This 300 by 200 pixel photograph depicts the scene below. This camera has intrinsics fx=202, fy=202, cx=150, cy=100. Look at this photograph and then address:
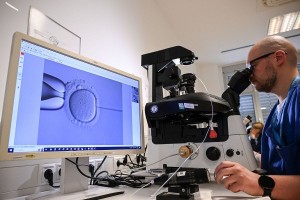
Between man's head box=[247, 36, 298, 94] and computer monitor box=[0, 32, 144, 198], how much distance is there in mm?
774

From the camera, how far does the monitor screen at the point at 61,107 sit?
54 centimetres

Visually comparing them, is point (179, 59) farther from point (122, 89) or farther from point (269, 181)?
point (269, 181)

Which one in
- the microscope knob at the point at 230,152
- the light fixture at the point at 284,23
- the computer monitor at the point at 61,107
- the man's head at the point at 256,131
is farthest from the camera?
the man's head at the point at 256,131

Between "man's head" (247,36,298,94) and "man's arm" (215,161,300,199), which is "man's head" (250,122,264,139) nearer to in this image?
"man's head" (247,36,298,94)

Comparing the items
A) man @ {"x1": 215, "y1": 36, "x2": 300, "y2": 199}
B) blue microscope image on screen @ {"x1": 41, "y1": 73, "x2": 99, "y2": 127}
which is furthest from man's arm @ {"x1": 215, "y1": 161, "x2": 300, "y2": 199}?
blue microscope image on screen @ {"x1": 41, "y1": 73, "x2": 99, "y2": 127}

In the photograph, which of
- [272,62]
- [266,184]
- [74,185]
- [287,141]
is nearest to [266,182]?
[266,184]

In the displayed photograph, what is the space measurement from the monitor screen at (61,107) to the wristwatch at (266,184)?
494 millimetres

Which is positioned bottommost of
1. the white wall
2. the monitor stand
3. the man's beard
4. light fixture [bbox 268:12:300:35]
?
the monitor stand

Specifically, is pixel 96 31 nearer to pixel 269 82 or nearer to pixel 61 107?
pixel 61 107

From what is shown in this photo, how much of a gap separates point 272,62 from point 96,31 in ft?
3.57

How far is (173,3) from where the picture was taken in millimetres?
2465

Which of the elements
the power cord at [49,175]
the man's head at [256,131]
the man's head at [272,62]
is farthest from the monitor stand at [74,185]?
the man's head at [256,131]

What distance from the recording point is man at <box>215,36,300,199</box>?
635mm

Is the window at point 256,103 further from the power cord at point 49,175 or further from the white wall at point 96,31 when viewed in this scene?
the power cord at point 49,175
